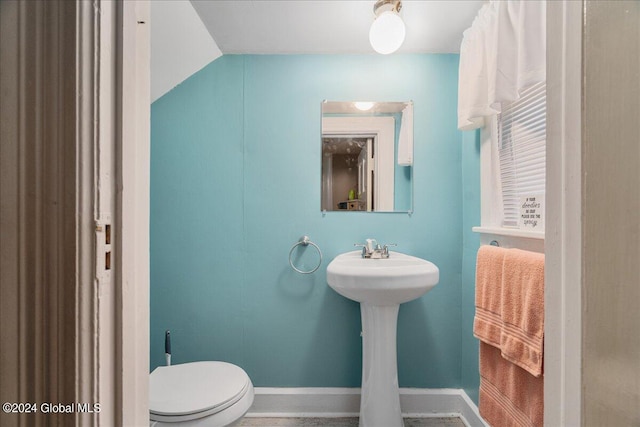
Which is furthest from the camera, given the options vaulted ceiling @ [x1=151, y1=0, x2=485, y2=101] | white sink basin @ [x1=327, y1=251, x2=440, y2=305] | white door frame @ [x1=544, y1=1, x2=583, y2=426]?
vaulted ceiling @ [x1=151, y1=0, x2=485, y2=101]

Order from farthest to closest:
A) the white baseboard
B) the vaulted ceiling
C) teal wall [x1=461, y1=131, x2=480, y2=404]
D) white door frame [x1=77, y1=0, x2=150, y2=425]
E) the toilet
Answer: the white baseboard, teal wall [x1=461, y1=131, x2=480, y2=404], the vaulted ceiling, the toilet, white door frame [x1=77, y1=0, x2=150, y2=425]

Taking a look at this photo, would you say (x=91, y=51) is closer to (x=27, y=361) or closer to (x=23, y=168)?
(x=23, y=168)

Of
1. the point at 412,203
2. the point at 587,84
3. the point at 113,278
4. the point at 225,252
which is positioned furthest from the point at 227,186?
the point at 587,84

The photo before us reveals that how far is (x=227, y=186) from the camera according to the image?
1665 millimetres

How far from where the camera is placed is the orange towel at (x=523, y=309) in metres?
0.89

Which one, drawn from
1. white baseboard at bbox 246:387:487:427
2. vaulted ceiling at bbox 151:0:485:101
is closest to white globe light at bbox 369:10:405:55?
vaulted ceiling at bbox 151:0:485:101

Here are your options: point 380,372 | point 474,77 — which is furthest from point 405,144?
point 380,372

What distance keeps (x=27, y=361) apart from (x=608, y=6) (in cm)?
89

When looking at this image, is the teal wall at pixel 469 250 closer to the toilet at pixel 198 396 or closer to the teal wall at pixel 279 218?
the teal wall at pixel 279 218

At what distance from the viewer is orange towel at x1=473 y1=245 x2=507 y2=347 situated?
110 centimetres

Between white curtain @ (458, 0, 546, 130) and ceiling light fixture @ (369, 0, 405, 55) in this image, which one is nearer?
white curtain @ (458, 0, 546, 130)

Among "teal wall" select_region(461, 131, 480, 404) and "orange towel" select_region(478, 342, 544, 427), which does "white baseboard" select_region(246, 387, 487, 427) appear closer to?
"teal wall" select_region(461, 131, 480, 404)

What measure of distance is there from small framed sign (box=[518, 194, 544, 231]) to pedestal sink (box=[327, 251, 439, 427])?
0.36 m

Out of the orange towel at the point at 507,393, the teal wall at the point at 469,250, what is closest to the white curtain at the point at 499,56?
the teal wall at the point at 469,250
